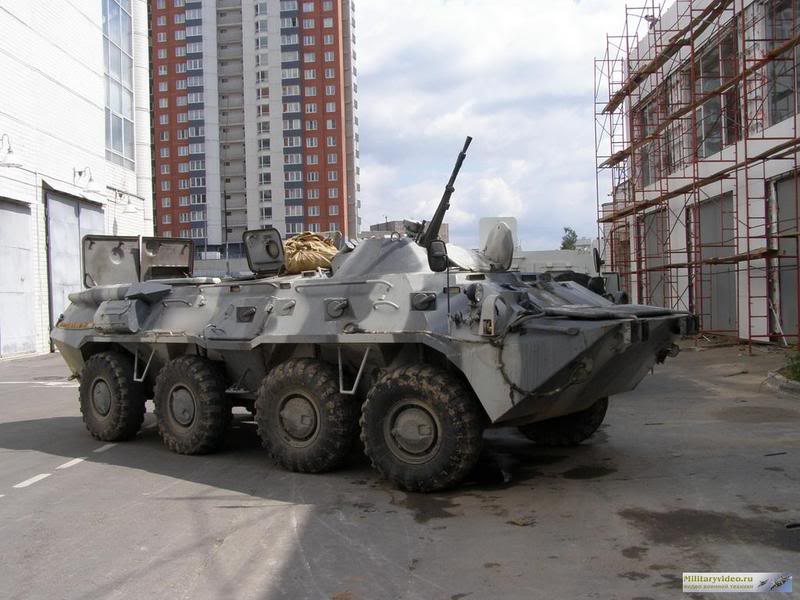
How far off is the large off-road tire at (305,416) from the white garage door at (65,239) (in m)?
19.5

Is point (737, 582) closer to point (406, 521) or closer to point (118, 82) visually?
point (406, 521)

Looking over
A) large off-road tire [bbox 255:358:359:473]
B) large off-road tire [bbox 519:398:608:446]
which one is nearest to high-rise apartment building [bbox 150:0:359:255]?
large off-road tire [bbox 519:398:608:446]

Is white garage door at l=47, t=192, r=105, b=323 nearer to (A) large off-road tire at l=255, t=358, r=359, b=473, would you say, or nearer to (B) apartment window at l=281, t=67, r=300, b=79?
(A) large off-road tire at l=255, t=358, r=359, b=473

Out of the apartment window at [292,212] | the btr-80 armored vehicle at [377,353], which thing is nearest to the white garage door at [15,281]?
the btr-80 armored vehicle at [377,353]

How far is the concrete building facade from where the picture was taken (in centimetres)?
2284

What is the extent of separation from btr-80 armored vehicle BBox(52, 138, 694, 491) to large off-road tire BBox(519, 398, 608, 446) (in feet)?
0.05

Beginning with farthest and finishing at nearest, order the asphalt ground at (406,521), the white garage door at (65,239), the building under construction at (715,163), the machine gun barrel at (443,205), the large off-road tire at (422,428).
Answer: the white garage door at (65,239)
the building under construction at (715,163)
the machine gun barrel at (443,205)
the large off-road tire at (422,428)
the asphalt ground at (406,521)

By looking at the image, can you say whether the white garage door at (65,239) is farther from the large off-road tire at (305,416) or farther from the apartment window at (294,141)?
the apartment window at (294,141)

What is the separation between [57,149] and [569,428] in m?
22.2

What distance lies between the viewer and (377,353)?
22.9ft

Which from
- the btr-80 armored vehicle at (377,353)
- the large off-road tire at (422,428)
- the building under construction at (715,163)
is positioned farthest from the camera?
the building under construction at (715,163)

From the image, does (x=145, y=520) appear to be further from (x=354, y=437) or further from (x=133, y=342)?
(x=133, y=342)

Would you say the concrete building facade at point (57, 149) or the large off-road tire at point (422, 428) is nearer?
the large off-road tire at point (422, 428)

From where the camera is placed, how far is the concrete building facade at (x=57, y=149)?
2284cm
